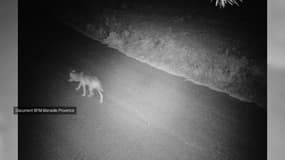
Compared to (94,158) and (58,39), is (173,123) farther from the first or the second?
(58,39)

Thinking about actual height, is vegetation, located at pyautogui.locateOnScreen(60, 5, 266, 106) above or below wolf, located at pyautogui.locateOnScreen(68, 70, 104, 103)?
above

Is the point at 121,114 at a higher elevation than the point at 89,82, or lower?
lower

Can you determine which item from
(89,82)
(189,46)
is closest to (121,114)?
(89,82)

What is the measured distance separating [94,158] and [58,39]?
92 cm

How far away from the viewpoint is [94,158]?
6.00ft

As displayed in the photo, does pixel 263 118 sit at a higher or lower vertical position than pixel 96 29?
lower

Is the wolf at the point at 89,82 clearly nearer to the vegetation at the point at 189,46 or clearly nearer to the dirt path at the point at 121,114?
the dirt path at the point at 121,114

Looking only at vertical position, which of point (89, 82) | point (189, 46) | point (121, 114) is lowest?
point (121, 114)

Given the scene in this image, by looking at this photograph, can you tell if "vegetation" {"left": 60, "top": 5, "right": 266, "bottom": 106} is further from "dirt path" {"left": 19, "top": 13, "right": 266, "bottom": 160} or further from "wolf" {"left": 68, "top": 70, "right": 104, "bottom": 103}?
"wolf" {"left": 68, "top": 70, "right": 104, "bottom": 103}

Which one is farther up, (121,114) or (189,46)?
(189,46)

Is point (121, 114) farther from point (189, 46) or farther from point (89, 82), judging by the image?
point (189, 46)

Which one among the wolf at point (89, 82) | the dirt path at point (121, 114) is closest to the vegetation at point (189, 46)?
the dirt path at point (121, 114)

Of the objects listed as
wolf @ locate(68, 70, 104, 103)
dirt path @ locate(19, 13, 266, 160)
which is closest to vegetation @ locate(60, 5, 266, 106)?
dirt path @ locate(19, 13, 266, 160)

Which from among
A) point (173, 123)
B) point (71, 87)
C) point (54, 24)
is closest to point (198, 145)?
point (173, 123)
